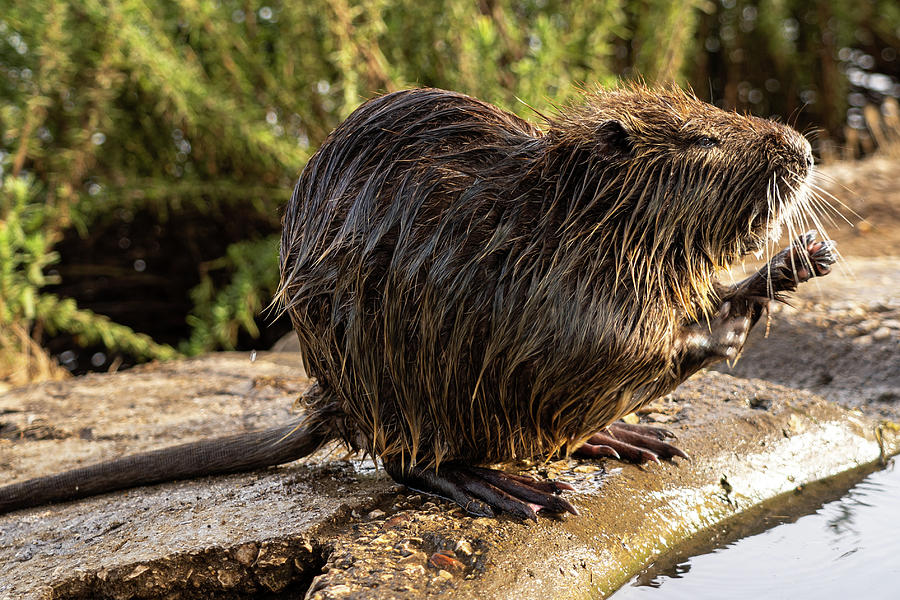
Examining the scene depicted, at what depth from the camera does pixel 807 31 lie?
7039 millimetres

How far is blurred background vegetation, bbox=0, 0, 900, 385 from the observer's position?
3701 mm

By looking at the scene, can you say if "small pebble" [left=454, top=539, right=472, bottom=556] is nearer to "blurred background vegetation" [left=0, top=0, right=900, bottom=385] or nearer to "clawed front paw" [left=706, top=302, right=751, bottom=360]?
"clawed front paw" [left=706, top=302, right=751, bottom=360]

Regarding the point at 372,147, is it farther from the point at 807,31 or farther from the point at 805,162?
the point at 807,31

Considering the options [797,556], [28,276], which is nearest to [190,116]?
[28,276]

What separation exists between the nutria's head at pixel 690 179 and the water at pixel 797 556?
0.55 metres

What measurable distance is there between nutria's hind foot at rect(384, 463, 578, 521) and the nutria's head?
20.3 inches

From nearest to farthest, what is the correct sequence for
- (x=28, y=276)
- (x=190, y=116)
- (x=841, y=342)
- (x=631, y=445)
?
1. (x=631, y=445)
2. (x=841, y=342)
3. (x=28, y=276)
4. (x=190, y=116)

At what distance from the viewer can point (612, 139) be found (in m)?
1.80

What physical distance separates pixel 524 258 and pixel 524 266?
2cm

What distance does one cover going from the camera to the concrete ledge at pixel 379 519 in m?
Result: 1.64

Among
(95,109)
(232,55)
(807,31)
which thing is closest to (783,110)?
(807,31)

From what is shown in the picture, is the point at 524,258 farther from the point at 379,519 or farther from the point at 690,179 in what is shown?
the point at 379,519

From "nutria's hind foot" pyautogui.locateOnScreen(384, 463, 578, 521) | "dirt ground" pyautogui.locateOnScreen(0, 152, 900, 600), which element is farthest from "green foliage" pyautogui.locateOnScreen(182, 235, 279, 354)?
"nutria's hind foot" pyautogui.locateOnScreen(384, 463, 578, 521)

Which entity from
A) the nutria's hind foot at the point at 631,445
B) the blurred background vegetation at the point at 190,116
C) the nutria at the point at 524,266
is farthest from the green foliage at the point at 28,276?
the nutria's hind foot at the point at 631,445
